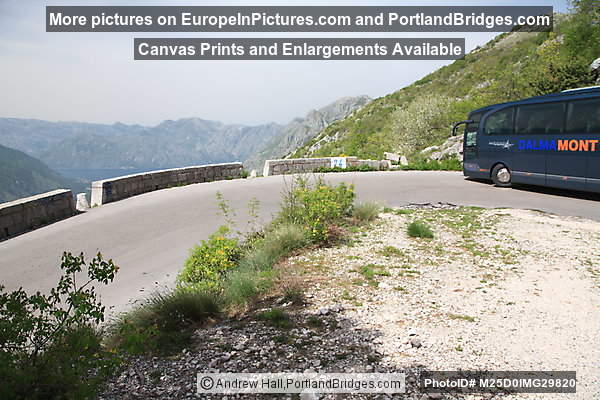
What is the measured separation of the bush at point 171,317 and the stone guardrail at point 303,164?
590 inches

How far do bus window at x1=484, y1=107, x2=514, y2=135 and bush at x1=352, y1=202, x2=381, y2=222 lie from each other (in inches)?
269

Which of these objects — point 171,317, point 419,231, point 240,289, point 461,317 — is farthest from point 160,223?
point 461,317

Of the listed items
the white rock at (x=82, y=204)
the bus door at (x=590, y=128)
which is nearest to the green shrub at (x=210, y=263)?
the white rock at (x=82, y=204)

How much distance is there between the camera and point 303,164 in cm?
2112

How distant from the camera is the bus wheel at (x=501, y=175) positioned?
13828 millimetres

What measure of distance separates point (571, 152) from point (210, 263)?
10.7 metres

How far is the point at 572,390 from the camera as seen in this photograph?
3209 mm

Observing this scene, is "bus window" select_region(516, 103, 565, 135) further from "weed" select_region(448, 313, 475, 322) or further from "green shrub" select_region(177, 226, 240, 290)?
"green shrub" select_region(177, 226, 240, 290)

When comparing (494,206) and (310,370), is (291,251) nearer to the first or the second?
(310,370)

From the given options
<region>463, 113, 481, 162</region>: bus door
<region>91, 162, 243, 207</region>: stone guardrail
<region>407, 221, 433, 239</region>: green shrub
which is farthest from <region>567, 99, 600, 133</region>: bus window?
<region>91, 162, 243, 207</region>: stone guardrail

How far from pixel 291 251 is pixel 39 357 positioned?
4.53m

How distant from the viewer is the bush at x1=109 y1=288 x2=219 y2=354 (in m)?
4.19

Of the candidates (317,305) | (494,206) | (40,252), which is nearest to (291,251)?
(317,305)

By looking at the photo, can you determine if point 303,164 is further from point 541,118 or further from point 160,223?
point 160,223
